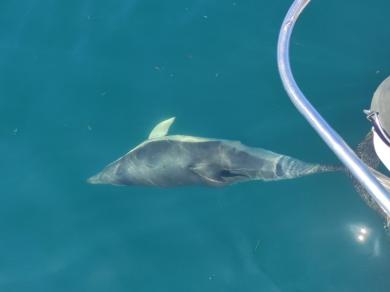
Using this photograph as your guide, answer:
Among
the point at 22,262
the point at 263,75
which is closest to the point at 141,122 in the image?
the point at 263,75

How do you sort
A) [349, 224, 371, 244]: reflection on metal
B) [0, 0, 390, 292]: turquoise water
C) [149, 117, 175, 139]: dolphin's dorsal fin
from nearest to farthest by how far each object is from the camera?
[349, 224, 371, 244]: reflection on metal < [0, 0, 390, 292]: turquoise water < [149, 117, 175, 139]: dolphin's dorsal fin

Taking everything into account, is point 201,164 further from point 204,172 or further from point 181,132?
point 181,132

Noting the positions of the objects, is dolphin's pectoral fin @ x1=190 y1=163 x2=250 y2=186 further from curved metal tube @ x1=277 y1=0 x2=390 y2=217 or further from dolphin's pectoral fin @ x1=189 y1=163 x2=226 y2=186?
curved metal tube @ x1=277 y1=0 x2=390 y2=217

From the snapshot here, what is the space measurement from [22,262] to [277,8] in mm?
6302

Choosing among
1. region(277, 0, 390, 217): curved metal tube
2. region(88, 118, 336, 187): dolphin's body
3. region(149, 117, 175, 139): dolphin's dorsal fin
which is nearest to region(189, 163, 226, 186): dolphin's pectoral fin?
region(88, 118, 336, 187): dolphin's body

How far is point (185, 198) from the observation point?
855 centimetres

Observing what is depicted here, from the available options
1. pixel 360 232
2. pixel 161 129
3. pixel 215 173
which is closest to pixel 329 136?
pixel 215 173

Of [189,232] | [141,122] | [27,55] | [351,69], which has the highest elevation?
[27,55]

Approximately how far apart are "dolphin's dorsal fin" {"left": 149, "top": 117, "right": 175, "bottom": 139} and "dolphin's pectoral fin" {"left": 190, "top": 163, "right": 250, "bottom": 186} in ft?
3.88

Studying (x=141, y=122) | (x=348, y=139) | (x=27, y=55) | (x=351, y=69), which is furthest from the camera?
(x=27, y=55)

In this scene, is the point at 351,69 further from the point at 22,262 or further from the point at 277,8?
the point at 22,262

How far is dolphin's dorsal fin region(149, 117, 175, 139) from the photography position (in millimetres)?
8703

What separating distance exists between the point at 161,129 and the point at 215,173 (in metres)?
1.52

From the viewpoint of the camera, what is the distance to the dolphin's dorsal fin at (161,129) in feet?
28.6
